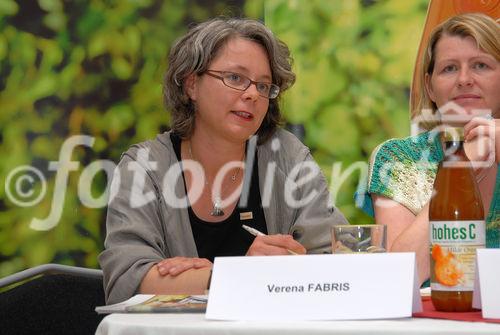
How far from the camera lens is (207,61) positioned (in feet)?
7.23

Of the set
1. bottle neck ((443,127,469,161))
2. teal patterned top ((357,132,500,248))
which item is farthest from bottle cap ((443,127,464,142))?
teal patterned top ((357,132,500,248))

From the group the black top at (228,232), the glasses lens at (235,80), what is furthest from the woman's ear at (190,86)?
the black top at (228,232)

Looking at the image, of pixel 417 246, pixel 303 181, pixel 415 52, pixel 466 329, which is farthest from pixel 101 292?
pixel 415 52

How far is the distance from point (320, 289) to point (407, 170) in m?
1.07

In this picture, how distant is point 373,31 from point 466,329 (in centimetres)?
198

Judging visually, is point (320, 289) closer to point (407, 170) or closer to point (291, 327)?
point (291, 327)

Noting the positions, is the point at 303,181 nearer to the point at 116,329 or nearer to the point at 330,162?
the point at 330,162

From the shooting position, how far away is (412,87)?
8.82ft

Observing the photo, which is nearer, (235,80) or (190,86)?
(235,80)

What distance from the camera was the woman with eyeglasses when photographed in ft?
6.52

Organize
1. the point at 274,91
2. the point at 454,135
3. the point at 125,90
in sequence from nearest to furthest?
1. the point at 454,135
2. the point at 274,91
3. the point at 125,90

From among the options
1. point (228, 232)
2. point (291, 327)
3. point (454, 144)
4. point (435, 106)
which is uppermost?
point (435, 106)

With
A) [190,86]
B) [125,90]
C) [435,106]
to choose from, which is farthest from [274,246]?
[125,90]

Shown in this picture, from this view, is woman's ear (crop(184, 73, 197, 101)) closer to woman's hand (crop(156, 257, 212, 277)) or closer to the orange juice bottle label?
woman's hand (crop(156, 257, 212, 277))
